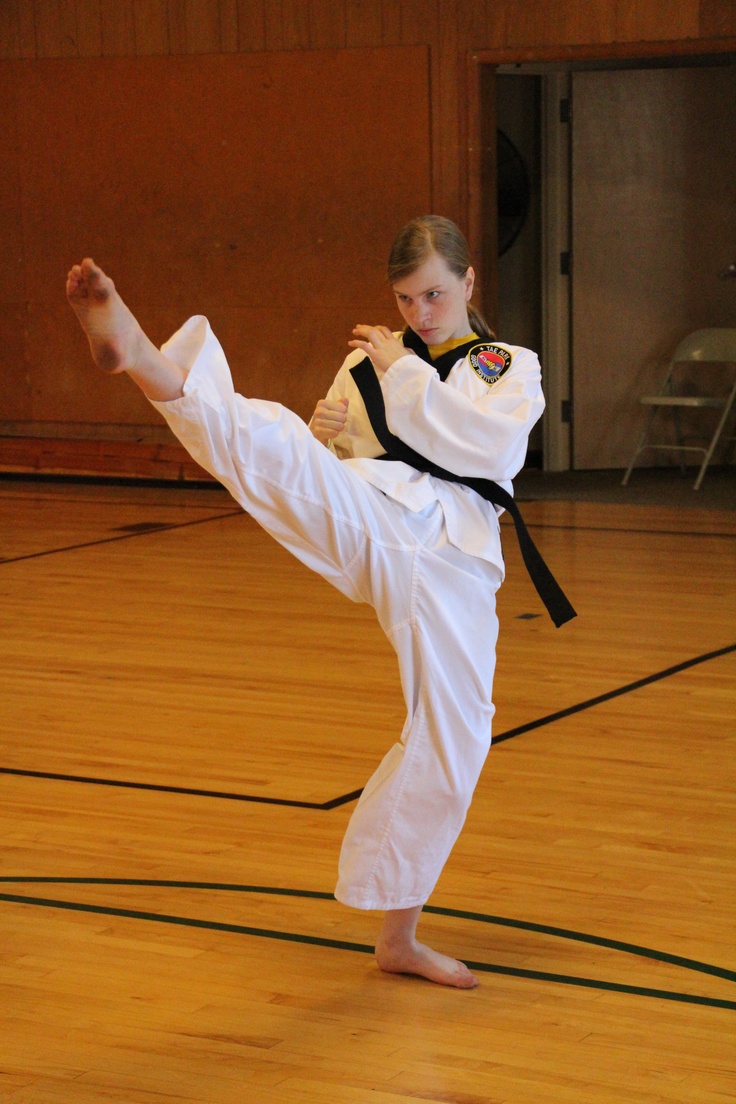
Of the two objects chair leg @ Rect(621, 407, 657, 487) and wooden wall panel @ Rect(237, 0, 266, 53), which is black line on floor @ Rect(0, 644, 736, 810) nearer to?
chair leg @ Rect(621, 407, 657, 487)

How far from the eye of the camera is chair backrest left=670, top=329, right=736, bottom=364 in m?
7.53

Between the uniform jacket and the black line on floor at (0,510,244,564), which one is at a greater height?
the uniform jacket

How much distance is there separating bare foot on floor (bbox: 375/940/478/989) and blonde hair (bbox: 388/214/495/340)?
980mm

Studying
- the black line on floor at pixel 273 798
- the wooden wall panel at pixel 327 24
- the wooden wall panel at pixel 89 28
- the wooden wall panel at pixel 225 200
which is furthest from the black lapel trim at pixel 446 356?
the wooden wall panel at pixel 89 28

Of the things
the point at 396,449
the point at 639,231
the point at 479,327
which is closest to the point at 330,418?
the point at 396,449

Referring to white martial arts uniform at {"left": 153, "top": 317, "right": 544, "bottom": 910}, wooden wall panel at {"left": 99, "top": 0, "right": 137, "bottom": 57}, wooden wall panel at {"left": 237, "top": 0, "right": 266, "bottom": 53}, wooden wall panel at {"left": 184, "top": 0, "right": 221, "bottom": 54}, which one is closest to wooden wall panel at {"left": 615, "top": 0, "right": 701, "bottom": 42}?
wooden wall panel at {"left": 237, "top": 0, "right": 266, "bottom": 53}

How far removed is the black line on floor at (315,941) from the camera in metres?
2.15

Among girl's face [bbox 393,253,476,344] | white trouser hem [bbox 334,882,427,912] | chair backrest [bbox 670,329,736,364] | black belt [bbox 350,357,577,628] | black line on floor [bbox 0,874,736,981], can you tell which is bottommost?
black line on floor [bbox 0,874,736,981]

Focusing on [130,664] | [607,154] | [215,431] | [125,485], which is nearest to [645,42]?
[607,154]

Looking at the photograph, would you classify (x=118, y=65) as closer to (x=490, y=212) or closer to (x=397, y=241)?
(x=490, y=212)

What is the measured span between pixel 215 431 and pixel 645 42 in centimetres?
549

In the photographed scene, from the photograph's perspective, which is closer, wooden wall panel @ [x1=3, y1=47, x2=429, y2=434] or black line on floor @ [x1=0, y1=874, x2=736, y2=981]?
black line on floor @ [x1=0, y1=874, x2=736, y2=981]

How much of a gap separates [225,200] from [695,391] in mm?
2644

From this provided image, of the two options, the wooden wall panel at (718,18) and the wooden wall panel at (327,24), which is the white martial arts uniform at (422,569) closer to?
the wooden wall panel at (718,18)
